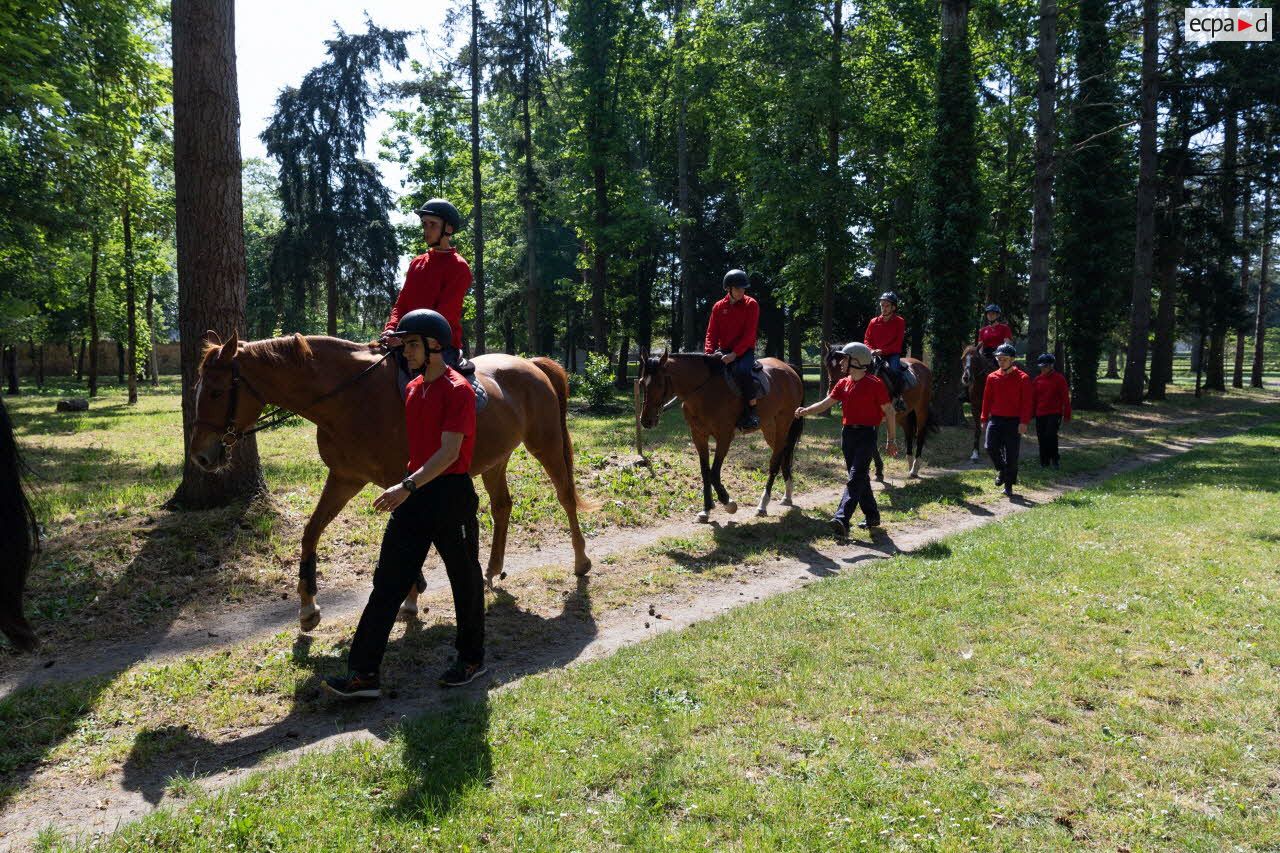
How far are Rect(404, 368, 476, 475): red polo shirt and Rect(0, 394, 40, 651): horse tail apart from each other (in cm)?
209

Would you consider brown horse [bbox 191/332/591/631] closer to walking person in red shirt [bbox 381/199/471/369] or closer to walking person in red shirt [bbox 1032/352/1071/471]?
Result: walking person in red shirt [bbox 381/199/471/369]

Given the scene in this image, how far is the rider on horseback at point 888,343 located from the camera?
13.8 meters

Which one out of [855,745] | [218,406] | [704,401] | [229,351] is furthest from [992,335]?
[218,406]

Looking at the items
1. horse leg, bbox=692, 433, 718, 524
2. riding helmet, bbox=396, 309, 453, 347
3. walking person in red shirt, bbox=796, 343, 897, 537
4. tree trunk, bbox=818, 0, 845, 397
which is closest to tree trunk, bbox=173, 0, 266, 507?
riding helmet, bbox=396, 309, 453, 347

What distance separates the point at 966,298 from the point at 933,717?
1939 centimetres

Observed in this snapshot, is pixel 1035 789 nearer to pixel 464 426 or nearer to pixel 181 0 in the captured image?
pixel 464 426

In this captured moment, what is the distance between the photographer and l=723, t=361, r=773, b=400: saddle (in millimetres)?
11297

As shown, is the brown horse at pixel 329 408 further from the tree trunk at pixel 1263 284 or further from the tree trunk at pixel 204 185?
the tree trunk at pixel 1263 284

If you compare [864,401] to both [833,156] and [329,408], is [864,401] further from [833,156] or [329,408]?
[833,156]

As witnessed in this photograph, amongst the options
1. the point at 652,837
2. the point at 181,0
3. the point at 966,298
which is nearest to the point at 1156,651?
the point at 652,837

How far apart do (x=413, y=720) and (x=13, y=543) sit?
2.41m

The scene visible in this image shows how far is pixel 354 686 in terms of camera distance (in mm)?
5137

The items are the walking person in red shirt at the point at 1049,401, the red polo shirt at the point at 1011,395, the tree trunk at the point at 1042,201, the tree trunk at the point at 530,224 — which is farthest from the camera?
the tree trunk at the point at 530,224

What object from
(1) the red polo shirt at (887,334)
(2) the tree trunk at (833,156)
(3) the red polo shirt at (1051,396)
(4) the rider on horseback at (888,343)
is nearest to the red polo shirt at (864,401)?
(4) the rider on horseback at (888,343)
